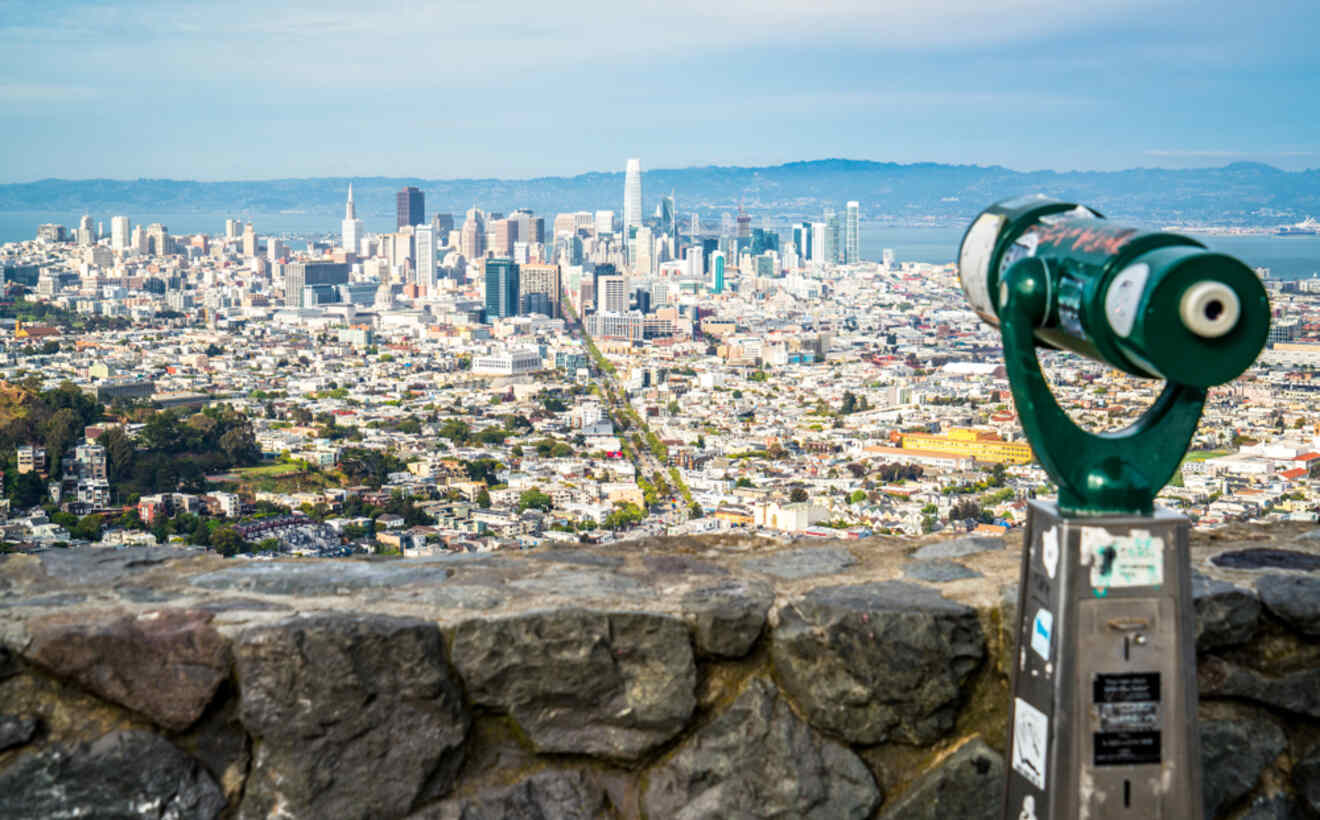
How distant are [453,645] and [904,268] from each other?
47.0 metres

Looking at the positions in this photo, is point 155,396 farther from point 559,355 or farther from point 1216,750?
point 1216,750

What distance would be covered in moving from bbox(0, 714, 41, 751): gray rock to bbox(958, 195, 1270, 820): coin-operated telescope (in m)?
0.96

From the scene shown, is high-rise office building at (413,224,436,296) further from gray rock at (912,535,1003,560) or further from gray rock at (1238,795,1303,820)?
gray rock at (1238,795,1303,820)

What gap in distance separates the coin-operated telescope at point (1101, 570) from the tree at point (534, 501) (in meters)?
11.8

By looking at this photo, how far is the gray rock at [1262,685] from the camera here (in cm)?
153

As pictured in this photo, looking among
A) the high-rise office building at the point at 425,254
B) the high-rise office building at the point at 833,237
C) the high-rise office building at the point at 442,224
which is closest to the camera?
the high-rise office building at the point at 833,237

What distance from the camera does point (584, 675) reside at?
145cm

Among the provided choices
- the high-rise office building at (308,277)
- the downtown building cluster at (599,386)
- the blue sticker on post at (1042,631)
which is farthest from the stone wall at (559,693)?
the high-rise office building at (308,277)

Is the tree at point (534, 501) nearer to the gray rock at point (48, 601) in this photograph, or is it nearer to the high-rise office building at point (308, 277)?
the gray rock at point (48, 601)

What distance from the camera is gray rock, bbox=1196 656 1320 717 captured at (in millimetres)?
1526

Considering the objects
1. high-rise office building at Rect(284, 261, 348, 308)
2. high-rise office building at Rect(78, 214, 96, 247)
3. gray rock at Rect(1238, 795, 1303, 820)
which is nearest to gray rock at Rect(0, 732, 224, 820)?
gray rock at Rect(1238, 795, 1303, 820)

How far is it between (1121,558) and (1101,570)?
21 millimetres

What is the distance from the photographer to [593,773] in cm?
147

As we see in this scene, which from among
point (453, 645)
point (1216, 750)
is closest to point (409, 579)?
point (453, 645)
